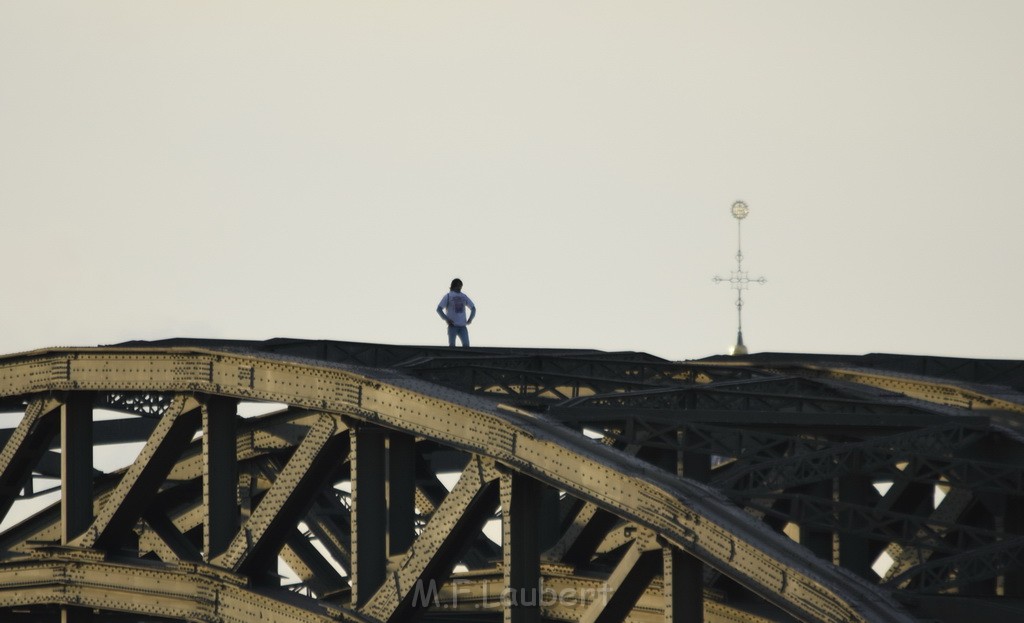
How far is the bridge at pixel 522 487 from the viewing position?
773 inches

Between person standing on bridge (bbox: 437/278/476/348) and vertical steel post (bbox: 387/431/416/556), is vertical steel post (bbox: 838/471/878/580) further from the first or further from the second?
person standing on bridge (bbox: 437/278/476/348)

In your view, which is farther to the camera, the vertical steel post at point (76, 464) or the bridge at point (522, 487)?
the vertical steel post at point (76, 464)

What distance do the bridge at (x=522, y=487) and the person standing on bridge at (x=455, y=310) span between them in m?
3.35

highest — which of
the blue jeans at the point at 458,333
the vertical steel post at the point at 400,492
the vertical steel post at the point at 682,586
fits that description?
the blue jeans at the point at 458,333

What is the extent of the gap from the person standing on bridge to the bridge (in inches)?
132

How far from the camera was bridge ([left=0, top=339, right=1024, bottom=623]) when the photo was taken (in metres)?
19.6

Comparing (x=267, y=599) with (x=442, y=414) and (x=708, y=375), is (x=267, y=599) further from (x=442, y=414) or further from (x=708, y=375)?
(x=708, y=375)

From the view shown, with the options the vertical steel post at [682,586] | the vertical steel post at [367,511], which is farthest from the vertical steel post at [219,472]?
the vertical steel post at [682,586]

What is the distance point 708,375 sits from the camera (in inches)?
1106

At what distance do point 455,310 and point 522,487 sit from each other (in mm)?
12762

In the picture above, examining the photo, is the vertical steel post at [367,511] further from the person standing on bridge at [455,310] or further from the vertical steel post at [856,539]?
the person standing on bridge at [455,310]

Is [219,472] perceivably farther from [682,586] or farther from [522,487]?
[682,586]

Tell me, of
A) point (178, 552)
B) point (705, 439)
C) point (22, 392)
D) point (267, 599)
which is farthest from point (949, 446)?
point (22, 392)

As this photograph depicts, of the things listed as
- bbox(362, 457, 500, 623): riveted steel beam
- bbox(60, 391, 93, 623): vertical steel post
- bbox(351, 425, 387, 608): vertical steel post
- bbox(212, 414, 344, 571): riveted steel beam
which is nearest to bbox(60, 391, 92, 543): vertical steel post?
bbox(60, 391, 93, 623): vertical steel post
